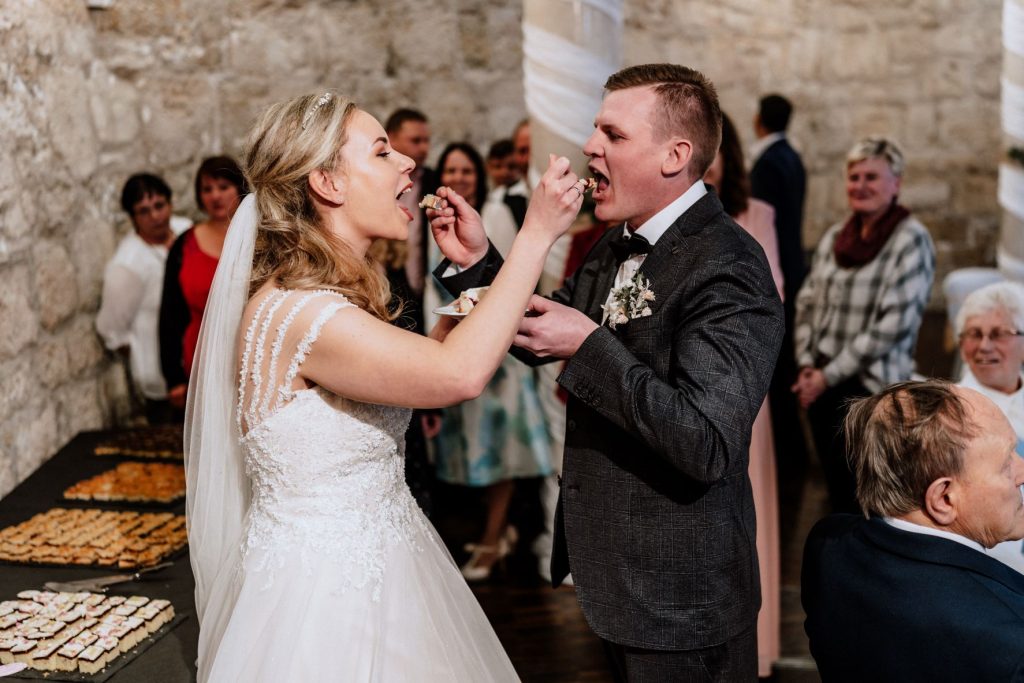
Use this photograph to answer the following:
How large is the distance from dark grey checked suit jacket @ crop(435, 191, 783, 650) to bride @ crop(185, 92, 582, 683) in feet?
0.93

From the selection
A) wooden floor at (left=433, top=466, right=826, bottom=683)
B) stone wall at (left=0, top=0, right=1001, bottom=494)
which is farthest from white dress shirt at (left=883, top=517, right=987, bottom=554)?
stone wall at (left=0, top=0, right=1001, bottom=494)

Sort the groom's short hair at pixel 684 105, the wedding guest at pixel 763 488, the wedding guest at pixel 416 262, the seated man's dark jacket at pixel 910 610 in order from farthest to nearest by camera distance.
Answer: the wedding guest at pixel 416 262 < the wedding guest at pixel 763 488 < the groom's short hair at pixel 684 105 < the seated man's dark jacket at pixel 910 610

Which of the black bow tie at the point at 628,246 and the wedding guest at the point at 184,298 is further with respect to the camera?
the wedding guest at the point at 184,298

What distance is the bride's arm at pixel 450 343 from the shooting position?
6.14 ft

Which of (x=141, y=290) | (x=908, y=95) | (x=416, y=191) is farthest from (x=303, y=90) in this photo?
(x=908, y=95)

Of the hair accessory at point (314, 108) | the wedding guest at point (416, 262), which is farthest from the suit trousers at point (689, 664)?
the wedding guest at point (416, 262)

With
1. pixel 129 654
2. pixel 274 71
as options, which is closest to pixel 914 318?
pixel 129 654

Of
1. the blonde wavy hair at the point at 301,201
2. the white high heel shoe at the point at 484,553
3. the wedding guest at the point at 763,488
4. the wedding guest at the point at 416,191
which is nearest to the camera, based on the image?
the blonde wavy hair at the point at 301,201

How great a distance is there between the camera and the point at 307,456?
2.07 metres

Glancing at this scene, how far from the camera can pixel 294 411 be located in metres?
2.05

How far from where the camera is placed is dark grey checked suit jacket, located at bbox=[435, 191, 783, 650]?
1.98m

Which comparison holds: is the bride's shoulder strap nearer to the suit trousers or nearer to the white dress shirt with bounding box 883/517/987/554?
the suit trousers

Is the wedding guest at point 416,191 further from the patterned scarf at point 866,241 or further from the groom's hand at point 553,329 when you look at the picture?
the groom's hand at point 553,329

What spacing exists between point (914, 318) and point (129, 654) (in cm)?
294
